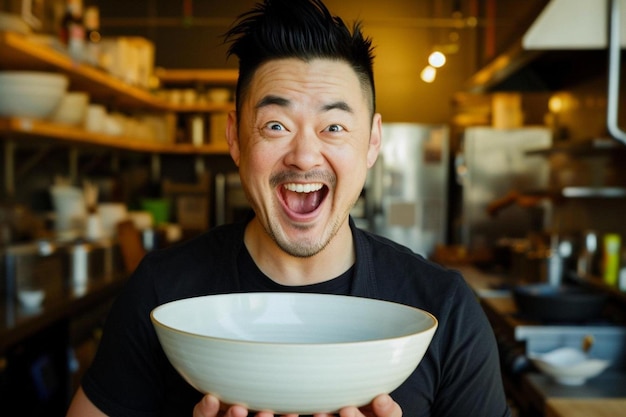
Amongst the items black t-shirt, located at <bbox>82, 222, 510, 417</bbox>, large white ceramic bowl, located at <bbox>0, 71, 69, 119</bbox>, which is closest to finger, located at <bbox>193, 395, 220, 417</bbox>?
black t-shirt, located at <bbox>82, 222, 510, 417</bbox>

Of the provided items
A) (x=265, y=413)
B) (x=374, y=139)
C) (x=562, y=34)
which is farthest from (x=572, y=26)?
(x=265, y=413)

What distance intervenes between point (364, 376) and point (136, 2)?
7.40m

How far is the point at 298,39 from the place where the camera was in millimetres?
1460

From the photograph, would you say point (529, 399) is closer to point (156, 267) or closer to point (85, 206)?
point (156, 267)

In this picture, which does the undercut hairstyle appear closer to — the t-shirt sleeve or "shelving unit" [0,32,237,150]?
the t-shirt sleeve

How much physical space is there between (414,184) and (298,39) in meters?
5.74

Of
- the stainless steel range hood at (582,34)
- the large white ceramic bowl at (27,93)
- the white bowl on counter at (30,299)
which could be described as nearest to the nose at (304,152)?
the stainless steel range hood at (582,34)

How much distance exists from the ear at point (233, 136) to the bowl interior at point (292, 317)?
1.28ft

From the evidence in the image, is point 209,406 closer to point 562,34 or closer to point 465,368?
point 465,368

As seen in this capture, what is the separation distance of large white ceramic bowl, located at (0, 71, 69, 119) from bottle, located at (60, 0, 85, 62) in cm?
54

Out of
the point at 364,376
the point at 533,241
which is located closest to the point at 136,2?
the point at 533,241

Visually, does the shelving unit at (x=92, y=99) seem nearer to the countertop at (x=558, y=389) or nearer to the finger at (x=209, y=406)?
the countertop at (x=558, y=389)

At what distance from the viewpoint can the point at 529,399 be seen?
273cm

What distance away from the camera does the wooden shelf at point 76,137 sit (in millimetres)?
3236
